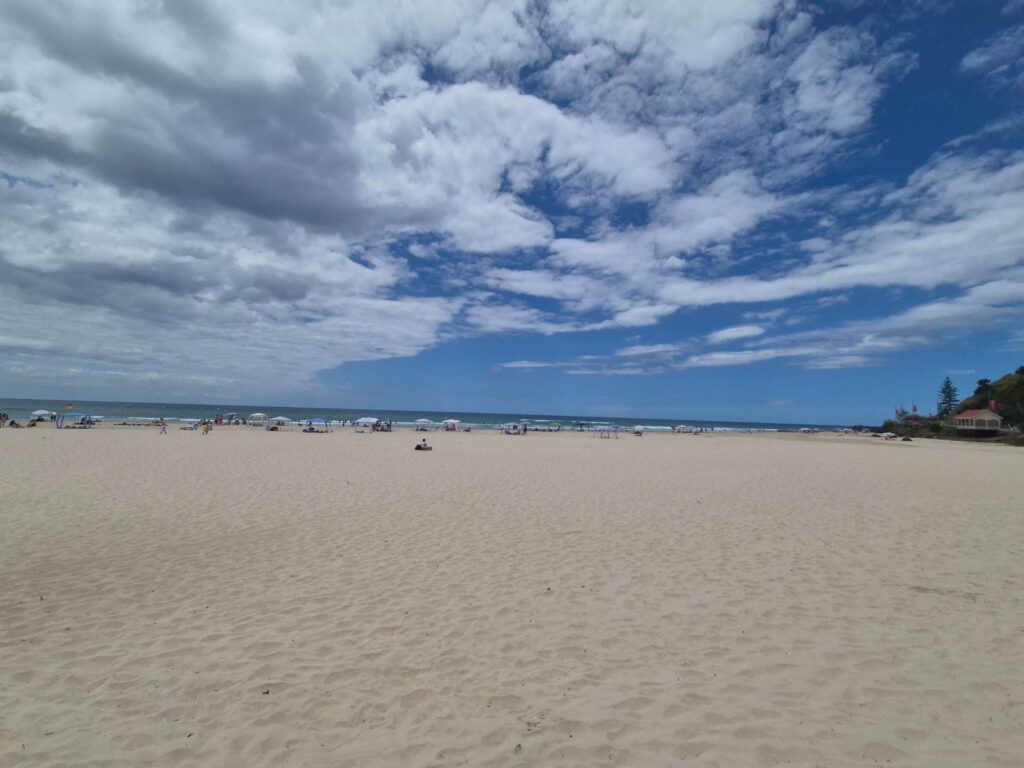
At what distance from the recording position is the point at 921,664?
4562 mm

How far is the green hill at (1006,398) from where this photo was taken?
6284cm

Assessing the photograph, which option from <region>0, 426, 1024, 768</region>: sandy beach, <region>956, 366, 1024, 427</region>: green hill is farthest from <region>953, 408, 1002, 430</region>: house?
<region>0, 426, 1024, 768</region>: sandy beach

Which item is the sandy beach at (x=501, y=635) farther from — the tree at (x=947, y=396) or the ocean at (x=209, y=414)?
the tree at (x=947, y=396)

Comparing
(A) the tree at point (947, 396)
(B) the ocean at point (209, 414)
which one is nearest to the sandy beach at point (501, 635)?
(B) the ocean at point (209, 414)

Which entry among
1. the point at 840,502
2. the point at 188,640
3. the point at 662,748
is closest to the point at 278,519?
the point at 188,640

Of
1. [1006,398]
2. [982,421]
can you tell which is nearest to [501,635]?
[982,421]

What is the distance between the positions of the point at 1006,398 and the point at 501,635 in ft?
298

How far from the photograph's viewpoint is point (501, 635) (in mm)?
5137

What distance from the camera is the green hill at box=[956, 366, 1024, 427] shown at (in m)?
62.8

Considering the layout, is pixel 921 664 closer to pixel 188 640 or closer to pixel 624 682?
pixel 624 682

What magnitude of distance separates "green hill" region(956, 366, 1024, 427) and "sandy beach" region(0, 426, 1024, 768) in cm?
7343

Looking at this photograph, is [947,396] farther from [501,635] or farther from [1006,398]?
[501,635]

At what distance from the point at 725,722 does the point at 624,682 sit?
84 centimetres

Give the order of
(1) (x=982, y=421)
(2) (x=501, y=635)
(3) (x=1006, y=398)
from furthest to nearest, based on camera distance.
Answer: (3) (x=1006, y=398), (1) (x=982, y=421), (2) (x=501, y=635)
